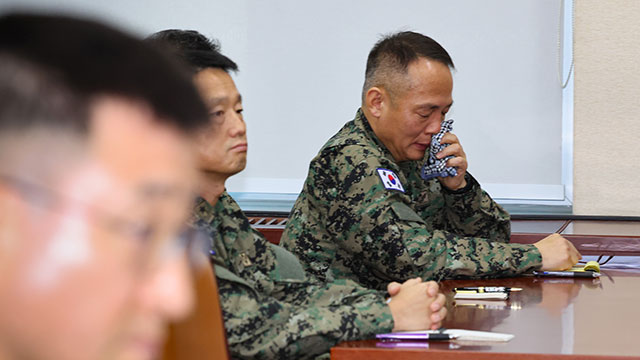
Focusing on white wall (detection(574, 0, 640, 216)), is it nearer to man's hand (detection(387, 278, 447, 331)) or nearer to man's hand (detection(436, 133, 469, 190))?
man's hand (detection(436, 133, 469, 190))

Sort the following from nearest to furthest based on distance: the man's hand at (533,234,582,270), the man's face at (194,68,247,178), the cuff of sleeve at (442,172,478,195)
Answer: the man's face at (194,68,247,178), the man's hand at (533,234,582,270), the cuff of sleeve at (442,172,478,195)

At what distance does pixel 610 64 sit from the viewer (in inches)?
156

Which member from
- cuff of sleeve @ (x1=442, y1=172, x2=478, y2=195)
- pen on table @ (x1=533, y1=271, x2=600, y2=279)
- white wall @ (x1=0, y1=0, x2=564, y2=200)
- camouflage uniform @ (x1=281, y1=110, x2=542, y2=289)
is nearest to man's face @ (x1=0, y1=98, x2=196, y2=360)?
camouflage uniform @ (x1=281, y1=110, x2=542, y2=289)

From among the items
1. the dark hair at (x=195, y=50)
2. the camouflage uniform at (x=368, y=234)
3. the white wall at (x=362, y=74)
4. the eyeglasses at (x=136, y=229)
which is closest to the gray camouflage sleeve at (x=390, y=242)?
the camouflage uniform at (x=368, y=234)

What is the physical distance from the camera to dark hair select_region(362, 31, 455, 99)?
2738mm

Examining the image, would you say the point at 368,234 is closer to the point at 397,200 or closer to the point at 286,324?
the point at 397,200

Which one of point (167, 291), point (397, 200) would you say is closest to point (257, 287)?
point (397, 200)

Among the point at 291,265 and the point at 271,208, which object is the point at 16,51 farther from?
the point at 271,208

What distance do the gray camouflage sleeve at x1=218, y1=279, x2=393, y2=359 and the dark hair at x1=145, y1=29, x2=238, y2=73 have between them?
508 millimetres

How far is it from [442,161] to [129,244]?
7.77ft

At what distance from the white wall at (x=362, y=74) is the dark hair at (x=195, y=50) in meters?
2.12

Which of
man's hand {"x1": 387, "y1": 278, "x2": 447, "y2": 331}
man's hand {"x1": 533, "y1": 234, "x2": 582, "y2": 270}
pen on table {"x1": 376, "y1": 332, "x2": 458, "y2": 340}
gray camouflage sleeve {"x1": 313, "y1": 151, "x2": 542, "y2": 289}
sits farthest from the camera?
man's hand {"x1": 533, "y1": 234, "x2": 582, "y2": 270}

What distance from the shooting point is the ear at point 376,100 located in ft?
9.08

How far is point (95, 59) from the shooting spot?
1.73 feet
